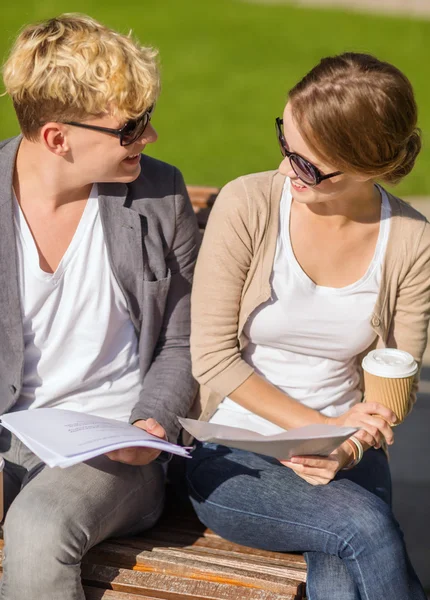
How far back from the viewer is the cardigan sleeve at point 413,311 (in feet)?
9.71

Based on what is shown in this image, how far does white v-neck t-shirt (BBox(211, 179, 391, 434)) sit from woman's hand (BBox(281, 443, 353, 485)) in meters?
0.30

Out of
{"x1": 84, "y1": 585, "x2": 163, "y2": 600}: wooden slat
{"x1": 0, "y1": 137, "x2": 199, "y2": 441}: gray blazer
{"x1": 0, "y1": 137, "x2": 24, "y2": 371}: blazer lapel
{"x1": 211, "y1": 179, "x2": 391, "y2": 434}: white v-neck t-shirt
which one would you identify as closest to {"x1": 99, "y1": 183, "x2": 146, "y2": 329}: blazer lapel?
{"x1": 0, "y1": 137, "x2": 199, "y2": 441}: gray blazer

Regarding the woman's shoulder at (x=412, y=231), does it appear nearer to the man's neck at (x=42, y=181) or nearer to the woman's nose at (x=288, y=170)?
the woman's nose at (x=288, y=170)

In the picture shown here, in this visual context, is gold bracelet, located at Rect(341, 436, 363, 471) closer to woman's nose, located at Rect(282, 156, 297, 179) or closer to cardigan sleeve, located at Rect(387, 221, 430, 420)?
cardigan sleeve, located at Rect(387, 221, 430, 420)

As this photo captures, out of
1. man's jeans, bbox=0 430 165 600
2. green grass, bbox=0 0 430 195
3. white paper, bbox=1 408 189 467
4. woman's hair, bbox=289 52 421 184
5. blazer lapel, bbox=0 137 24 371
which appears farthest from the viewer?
green grass, bbox=0 0 430 195

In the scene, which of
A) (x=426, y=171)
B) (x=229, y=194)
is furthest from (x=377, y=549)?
(x=426, y=171)

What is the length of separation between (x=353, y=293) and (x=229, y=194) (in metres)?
0.50

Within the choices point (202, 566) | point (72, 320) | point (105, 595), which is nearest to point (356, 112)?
point (72, 320)

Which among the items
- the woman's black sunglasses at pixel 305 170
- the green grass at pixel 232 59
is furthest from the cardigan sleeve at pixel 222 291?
the green grass at pixel 232 59

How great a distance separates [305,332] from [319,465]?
18.2 inches

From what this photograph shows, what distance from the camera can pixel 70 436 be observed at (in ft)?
7.92

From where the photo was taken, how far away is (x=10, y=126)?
33.2 ft

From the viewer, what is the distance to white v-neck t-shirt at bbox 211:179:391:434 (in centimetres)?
293

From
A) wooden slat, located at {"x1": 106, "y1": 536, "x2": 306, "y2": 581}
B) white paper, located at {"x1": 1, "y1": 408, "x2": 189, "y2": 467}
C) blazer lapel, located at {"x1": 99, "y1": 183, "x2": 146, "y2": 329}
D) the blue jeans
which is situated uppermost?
blazer lapel, located at {"x1": 99, "y1": 183, "x2": 146, "y2": 329}
